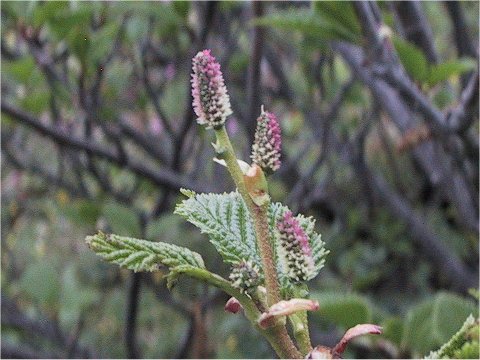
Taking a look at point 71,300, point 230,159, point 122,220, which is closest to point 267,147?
point 230,159

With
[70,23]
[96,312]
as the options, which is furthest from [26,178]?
[70,23]

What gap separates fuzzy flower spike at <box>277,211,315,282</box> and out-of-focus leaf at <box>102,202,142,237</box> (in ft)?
3.14

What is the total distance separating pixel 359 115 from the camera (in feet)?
7.14

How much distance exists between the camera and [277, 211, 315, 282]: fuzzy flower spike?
1.16 feet

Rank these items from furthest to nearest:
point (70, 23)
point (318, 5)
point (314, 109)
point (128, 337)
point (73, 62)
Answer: point (314, 109) → point (73, 62) → point (128, 337) → point (70, 23) → point (318, 5)

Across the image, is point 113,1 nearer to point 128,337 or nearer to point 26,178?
point 128,337

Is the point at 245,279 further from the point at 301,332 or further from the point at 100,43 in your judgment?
the point at 100,43

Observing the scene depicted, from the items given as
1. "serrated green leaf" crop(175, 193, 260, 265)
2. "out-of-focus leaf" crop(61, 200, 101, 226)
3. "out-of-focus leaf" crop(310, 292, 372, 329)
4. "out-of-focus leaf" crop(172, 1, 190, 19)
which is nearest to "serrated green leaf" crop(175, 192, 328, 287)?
"serrated green leaf" crop(175, 193, 260, 265)

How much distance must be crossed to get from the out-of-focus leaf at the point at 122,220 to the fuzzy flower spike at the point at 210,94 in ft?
3.15

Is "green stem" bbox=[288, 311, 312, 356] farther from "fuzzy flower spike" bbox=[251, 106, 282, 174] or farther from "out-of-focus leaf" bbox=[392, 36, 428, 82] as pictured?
"out-of-focus leaf" bbox=[392, 36, 428, 82]

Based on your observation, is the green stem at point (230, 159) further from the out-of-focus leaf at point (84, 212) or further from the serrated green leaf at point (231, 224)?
the out-of-focus leaf at point (84, 212)

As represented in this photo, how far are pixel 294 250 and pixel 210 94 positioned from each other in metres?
0.09

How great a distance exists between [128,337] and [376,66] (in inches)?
29.6

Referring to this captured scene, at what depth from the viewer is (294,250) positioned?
35 cm
